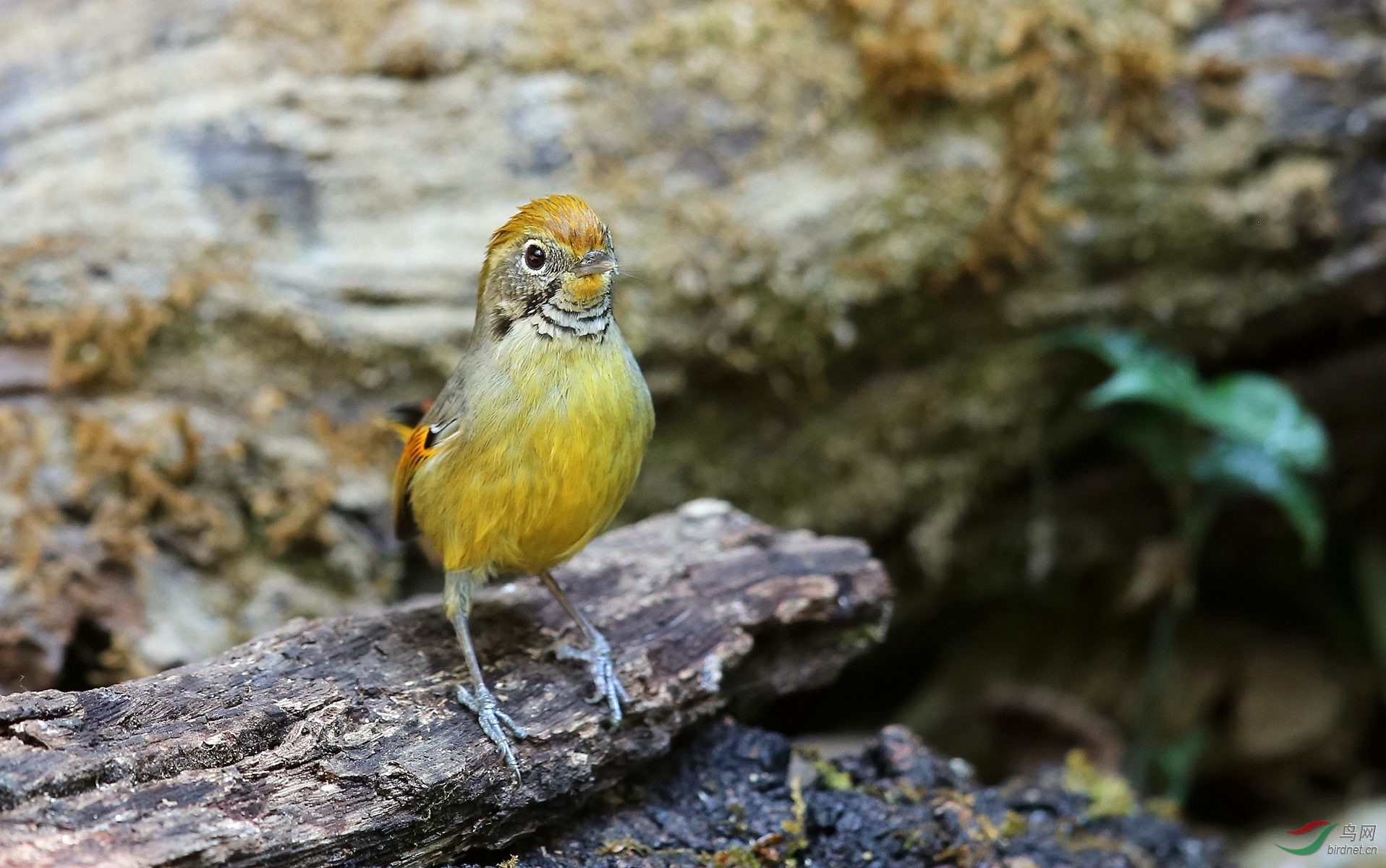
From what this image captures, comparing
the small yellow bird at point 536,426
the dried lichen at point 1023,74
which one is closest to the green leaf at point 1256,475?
the dried lichen at point 1023,74

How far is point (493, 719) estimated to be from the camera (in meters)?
3.04

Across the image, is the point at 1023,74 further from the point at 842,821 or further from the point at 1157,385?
the point at 842,821

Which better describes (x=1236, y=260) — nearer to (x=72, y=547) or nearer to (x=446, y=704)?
(x=446, y=704)

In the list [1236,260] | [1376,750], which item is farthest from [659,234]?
[1376,750]

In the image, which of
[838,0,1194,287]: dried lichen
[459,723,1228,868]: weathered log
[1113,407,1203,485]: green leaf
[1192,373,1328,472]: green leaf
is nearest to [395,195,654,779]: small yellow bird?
[459,723,1228,868]: weathered log

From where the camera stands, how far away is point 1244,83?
555 cm

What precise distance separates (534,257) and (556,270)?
0.09 m

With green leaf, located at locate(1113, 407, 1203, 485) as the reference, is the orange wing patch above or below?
above

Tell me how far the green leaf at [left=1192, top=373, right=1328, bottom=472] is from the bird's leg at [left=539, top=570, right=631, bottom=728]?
307 centimetres

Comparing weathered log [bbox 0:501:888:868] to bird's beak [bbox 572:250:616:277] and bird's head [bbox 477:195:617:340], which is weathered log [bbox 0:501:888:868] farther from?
bird's beak [bbox 572:250:616:277]

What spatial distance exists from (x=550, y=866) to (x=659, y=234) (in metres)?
3.19

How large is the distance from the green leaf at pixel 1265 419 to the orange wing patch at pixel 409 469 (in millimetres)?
3478

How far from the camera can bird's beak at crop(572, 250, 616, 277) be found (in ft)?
10.6

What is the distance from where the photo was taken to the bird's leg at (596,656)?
3.27 meters
